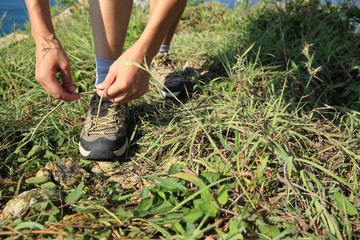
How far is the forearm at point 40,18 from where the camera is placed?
1051mm

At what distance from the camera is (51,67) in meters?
1.05

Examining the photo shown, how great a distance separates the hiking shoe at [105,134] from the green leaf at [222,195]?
1.92 feet

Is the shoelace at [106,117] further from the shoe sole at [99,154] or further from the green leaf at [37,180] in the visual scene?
the green leaf at [37,180]

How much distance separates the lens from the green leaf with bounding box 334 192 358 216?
0.89m

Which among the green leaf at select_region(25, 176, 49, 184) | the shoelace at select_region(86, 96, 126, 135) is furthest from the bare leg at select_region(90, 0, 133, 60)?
the green leaf at select_region(25, 176, 49, 184)

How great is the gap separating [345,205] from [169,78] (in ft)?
3.85

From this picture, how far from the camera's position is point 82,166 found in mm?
1284

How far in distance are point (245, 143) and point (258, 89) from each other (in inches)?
25.1

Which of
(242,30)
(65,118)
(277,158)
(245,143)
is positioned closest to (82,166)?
(65,118)

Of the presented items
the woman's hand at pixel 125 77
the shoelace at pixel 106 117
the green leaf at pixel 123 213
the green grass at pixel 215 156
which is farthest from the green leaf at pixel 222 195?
the shoelace at pixel 106 117

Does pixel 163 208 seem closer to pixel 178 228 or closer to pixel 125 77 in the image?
pixel 178 228

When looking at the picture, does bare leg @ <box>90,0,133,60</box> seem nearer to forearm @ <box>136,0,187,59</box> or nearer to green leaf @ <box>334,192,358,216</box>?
forearm @ <box>136,0,187,59</box>

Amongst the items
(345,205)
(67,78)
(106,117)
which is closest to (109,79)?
(67,78)

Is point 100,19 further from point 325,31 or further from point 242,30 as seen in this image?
point 325,31
